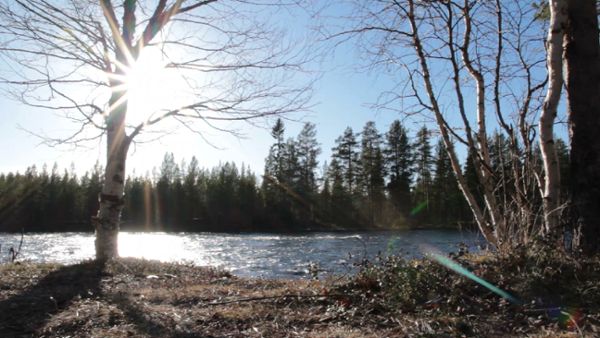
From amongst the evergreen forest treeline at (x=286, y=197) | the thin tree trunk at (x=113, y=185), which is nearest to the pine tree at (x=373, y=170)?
the evergreen forest treeline at (x=286, y=197)

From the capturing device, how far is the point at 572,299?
3531 millimetres

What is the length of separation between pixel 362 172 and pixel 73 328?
5554cm

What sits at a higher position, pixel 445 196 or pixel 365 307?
pixel 445 196

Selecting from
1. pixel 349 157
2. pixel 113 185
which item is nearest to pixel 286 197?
pixel 349 157

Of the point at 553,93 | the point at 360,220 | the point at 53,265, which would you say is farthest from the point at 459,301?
the point at 360,220

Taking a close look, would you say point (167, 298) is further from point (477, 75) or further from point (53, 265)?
point (477, 75)

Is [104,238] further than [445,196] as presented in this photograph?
No

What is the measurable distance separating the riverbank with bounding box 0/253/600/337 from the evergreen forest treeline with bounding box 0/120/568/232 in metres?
44.7

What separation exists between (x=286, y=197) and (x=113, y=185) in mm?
51631

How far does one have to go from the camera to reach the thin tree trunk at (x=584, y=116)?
4545mm

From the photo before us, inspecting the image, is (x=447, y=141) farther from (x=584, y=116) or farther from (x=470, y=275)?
(x=470, y=275)

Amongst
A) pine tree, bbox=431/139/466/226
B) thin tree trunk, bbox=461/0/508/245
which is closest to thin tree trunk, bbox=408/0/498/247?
thin tree trunk, bbox=461/0/508/245

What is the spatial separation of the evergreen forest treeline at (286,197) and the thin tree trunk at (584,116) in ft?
143

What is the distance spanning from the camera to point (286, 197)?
59.7m
